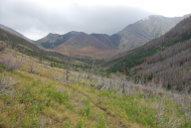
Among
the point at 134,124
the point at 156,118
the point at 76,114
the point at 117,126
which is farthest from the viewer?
the point at 156,118

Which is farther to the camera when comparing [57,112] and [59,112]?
[59,112]

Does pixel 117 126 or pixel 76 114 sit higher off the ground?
pixel 76 114

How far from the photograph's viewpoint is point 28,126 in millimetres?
6672

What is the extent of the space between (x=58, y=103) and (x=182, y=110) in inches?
544

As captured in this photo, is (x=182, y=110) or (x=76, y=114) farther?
(x=182, y=110)

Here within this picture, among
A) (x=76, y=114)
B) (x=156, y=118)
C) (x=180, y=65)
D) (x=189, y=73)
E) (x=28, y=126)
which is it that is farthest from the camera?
(x=180, y=65)

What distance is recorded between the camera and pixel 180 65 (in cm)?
15262

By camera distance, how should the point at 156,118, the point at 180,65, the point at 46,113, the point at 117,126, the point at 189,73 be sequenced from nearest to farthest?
1. the point at 46,113
2. the point at 117,126
3. the point at 156,118
4. the point at 189,73
5. the point at 180,65

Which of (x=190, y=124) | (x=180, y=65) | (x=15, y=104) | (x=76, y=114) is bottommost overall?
(x=190, y=124)

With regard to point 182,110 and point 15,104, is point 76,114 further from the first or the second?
point 182,110

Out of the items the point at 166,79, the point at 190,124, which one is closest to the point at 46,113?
the point at 190,124

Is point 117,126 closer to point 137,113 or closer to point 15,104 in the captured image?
point 137,113

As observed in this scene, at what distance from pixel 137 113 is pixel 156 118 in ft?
4.40

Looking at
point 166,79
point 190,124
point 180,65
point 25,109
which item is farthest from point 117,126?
point 180,65
